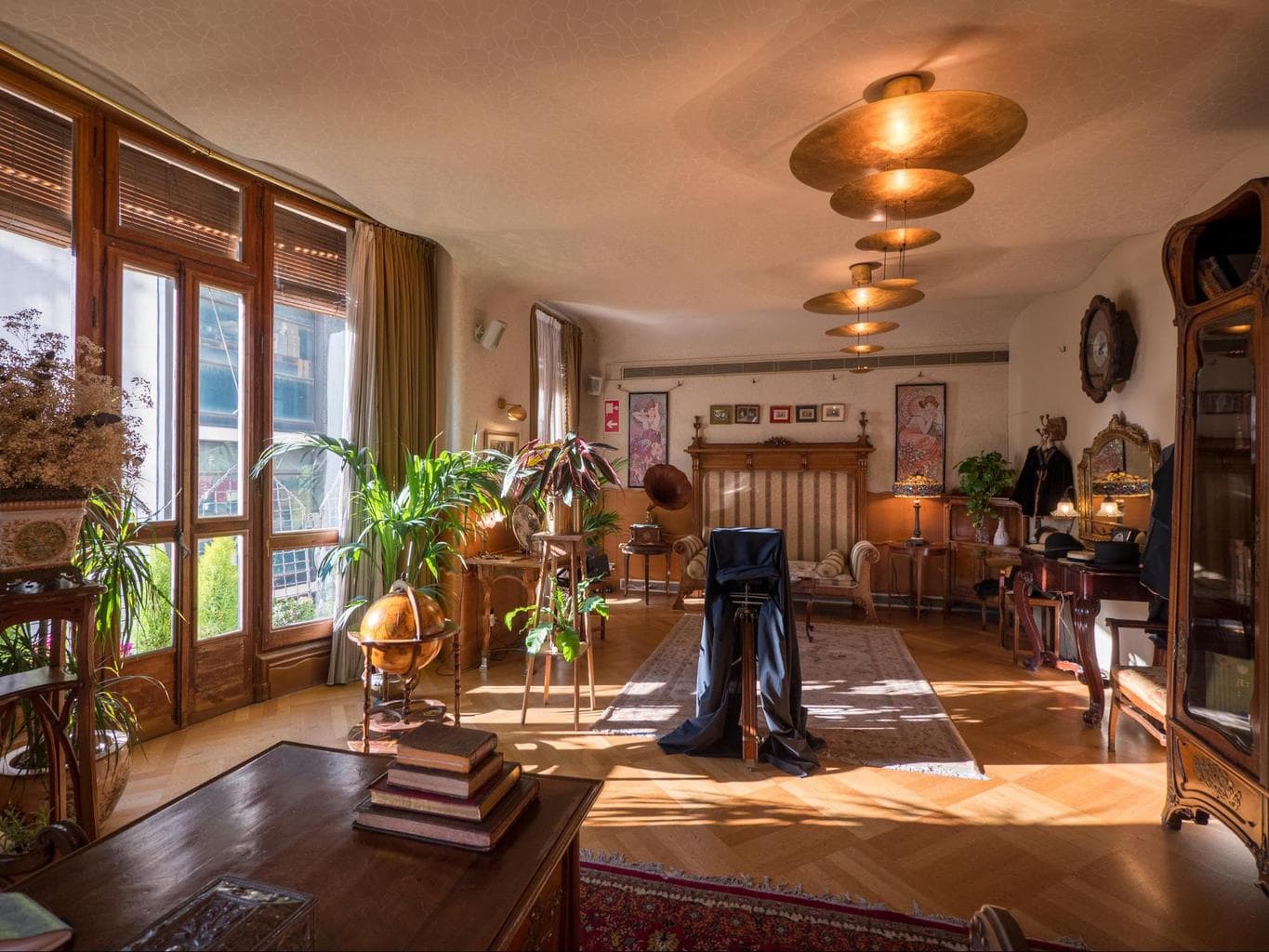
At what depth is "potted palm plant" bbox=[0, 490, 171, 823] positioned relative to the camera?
2299 millimetres

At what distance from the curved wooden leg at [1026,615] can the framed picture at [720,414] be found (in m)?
3.68

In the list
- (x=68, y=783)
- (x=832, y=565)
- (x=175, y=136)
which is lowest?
(x=68, y=783)

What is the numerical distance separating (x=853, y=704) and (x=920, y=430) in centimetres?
396

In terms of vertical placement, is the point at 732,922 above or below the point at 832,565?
below

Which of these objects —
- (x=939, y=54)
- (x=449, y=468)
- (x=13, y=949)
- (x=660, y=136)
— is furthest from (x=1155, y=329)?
(x=13, y=949)

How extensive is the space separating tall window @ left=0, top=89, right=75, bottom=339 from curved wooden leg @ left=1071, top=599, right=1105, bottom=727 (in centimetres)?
523

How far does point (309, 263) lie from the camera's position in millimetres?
4191

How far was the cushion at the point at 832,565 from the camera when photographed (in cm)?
615

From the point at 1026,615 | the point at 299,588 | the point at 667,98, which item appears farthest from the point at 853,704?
the point at 299,588

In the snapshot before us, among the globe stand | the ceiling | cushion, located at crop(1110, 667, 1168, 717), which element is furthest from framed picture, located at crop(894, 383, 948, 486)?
the globe stand

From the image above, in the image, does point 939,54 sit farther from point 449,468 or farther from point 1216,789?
point 449,468

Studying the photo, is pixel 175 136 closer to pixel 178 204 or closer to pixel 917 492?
pixel 178 204

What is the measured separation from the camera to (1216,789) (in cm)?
226

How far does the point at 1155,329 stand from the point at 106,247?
19.0ft
